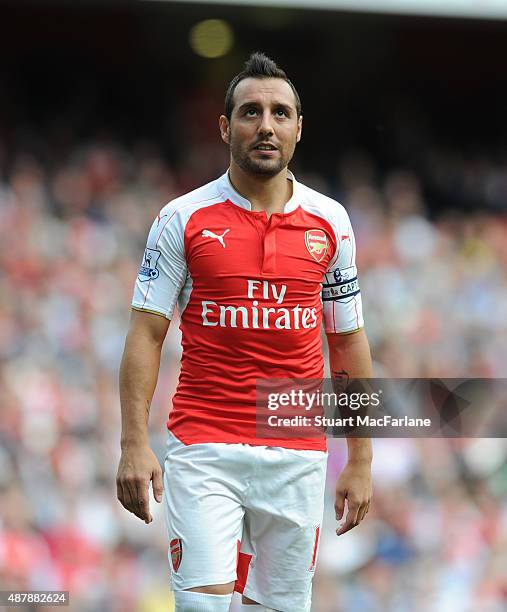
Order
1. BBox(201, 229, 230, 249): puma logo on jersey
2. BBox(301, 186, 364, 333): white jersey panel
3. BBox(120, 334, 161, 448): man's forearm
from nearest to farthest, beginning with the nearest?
BBox(120, 334, 161, 448): man's forearm
BBox(201, 229, 230, 249): puma logo on jersey
BBox(301, 186, 364, 333): white jersey panel

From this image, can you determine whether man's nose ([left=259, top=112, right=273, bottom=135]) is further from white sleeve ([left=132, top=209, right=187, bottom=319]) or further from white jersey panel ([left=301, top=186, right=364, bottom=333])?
white sleeve ([left=132, top=209, right=187, bottom=319])

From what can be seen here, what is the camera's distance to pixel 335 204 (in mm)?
4527

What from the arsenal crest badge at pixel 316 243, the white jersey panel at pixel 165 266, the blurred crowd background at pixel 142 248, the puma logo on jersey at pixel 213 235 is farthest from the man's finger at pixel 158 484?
the blurred crowd background at pixel 142 248

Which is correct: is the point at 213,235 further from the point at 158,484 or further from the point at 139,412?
the point at 158,484

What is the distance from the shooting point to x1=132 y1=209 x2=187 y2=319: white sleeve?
4273mm

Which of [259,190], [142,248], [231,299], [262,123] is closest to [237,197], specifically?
[259,190]

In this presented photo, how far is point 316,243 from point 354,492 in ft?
3.33

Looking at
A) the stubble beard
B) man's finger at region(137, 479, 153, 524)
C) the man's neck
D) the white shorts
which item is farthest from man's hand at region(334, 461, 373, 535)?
the stubble beard

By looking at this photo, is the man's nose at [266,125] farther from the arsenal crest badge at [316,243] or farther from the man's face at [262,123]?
the arsenal crest badge at [316,243]

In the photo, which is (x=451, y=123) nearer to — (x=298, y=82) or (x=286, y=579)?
(x=298, y=82)

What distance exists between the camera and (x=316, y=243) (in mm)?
4375

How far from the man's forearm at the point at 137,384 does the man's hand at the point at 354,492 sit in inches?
33.6

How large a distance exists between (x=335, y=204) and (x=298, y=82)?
11037mm

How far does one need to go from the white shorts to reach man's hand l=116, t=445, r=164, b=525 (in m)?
0.12
